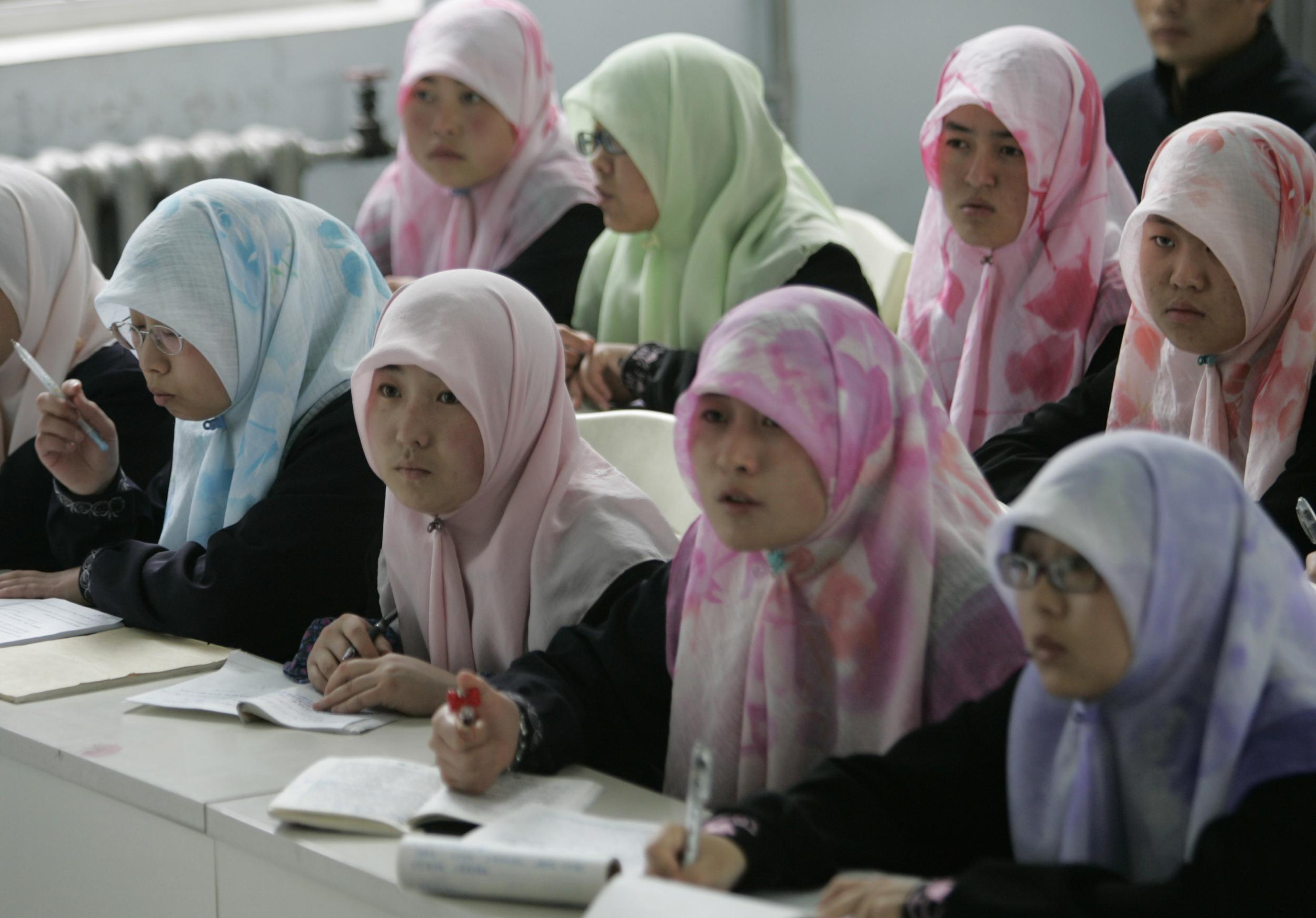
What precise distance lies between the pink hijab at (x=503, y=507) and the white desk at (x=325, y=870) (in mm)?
381

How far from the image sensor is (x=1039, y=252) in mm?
2922

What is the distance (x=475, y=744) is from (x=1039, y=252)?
174 centimetres

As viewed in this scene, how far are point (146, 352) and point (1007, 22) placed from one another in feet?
12.7

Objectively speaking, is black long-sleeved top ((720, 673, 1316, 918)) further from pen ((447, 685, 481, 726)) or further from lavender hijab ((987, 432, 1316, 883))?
pen ((447, 685, 481, 726))

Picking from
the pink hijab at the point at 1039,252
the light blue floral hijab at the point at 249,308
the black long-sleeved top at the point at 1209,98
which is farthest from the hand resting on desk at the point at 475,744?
the black long-sleeved top at the point at 1209,98

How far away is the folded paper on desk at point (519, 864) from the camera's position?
1.31 meters

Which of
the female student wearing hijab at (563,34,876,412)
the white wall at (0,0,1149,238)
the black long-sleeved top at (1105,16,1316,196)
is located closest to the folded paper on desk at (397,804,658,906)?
the female student wearing hijab at (563,34,876,412)

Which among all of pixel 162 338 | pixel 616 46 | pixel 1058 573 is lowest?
pixel 1058 573

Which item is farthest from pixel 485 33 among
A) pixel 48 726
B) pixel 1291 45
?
pixel 1291 45

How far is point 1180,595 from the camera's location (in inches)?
47.5

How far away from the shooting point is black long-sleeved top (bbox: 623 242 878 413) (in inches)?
125

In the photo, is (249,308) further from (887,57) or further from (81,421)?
(887,57)

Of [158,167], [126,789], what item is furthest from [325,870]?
[158,167]

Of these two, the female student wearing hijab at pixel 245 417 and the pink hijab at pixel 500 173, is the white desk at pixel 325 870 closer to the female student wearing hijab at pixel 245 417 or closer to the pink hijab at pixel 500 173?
the female student wearing hijab at pixel 245 417
